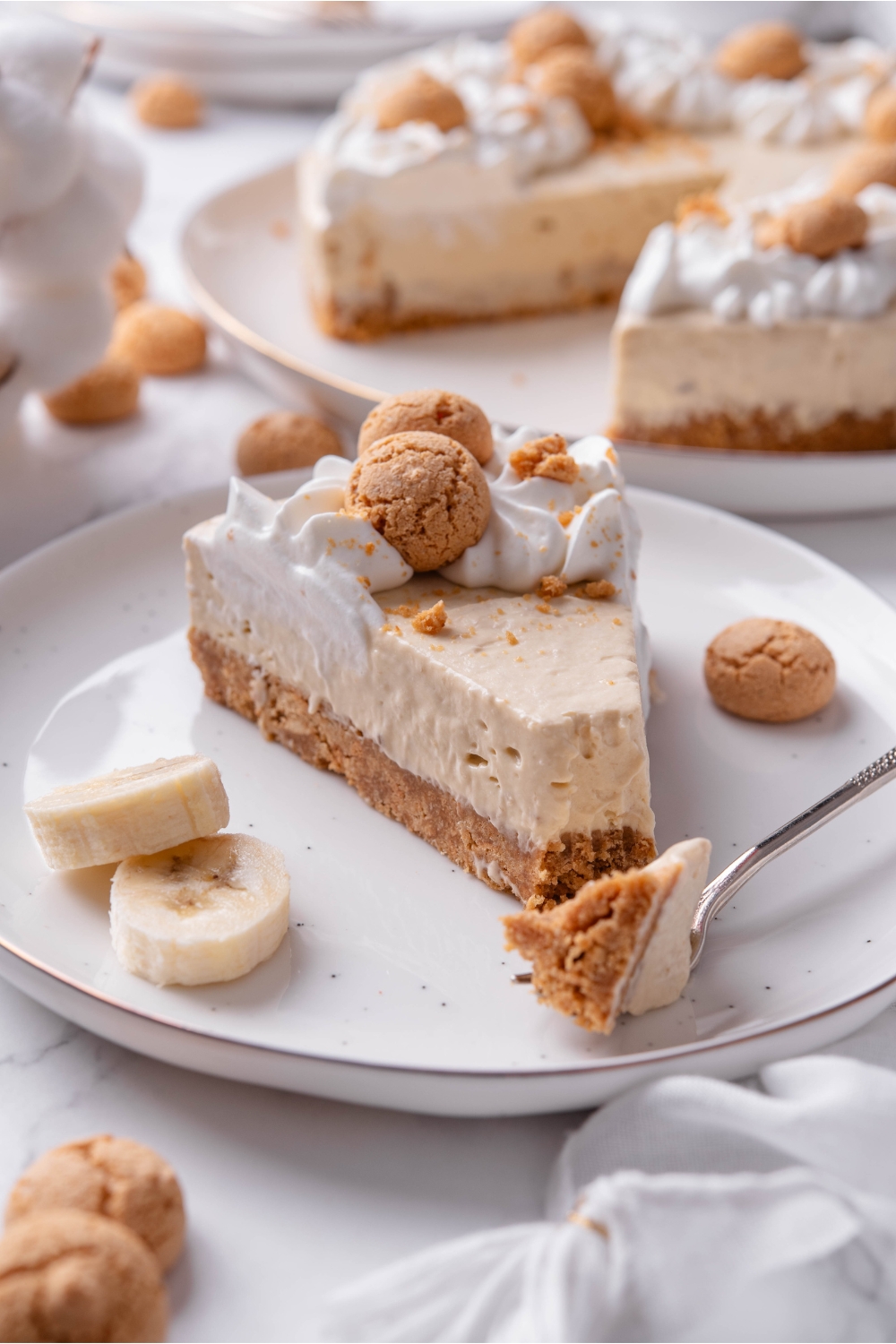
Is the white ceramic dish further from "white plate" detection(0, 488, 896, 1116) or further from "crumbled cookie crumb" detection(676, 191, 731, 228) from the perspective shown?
"white plate" detection(0, 488, 896, 1116)

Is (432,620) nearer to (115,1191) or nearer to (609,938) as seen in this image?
(609,938)

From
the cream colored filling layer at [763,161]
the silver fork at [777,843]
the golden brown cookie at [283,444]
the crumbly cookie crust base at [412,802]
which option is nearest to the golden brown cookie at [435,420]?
the crumbly cookie crust base at [412,802]

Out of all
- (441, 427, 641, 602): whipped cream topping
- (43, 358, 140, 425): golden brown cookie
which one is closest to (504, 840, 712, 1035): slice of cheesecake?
(441, 427, 641, 602): whipped cream topping

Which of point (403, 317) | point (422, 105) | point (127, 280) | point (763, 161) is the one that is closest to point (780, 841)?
point (403, 317)

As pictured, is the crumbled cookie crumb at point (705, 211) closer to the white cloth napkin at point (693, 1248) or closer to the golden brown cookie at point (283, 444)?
the golden brown cookie at point (283, 444)

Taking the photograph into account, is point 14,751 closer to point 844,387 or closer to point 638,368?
point 638,368

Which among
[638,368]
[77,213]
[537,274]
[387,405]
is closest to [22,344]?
[77,213]
